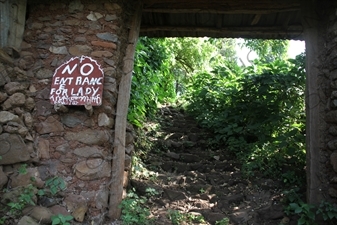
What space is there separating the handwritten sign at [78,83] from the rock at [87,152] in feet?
1.47

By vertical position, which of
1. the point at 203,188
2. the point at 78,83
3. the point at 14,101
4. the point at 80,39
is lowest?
the point at 203,188

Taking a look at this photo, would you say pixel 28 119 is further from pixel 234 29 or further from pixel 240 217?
pixel 234 29

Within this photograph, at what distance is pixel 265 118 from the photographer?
4.81 metres

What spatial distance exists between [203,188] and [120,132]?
1.41 m

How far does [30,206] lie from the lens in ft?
7.86

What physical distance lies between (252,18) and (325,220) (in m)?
2.61

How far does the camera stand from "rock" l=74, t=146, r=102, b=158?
2801 millimetres

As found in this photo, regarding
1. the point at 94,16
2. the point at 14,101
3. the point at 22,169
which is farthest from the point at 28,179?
the point at 94,16

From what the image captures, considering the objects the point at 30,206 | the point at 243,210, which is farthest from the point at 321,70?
the point at 30,206

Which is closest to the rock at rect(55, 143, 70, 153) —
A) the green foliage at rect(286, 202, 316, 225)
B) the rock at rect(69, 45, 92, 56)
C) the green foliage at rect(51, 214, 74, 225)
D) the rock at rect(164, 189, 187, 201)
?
the green foliage at rect(51, 214, 74, 225)

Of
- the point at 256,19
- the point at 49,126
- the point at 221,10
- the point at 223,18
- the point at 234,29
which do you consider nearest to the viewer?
the point at 49,126

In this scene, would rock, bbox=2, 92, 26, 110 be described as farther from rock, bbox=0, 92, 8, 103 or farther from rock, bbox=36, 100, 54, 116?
rock, bbox=36, 100, 54, 116

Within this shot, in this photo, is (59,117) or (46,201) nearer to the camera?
(46,201)

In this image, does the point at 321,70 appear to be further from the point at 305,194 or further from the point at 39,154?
the point at 39,154
